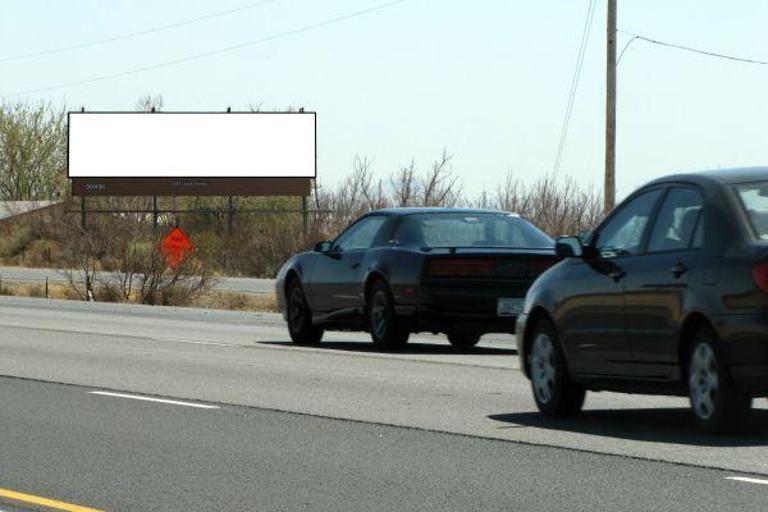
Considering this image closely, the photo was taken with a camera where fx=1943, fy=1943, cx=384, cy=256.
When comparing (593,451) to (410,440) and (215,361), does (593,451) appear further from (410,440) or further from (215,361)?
(215,361)

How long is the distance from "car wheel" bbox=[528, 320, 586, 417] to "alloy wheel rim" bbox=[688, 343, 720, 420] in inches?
61.8

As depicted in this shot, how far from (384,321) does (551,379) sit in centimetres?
724

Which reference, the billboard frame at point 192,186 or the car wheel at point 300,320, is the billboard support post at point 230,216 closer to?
the billboard frame at point 192,186

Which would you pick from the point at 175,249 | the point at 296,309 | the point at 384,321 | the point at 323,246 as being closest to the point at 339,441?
the point at 384,321

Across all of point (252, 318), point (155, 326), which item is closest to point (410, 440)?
point (155, 326)

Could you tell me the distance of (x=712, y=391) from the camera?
11.1 meters

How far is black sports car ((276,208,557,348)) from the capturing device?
19469 mm

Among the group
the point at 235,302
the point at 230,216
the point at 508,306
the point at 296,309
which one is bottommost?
the point at 235,302

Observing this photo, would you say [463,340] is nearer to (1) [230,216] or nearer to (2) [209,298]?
(2) [209,298]

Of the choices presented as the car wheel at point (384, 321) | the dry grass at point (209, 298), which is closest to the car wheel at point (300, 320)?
the car wheel at point (384, 321)

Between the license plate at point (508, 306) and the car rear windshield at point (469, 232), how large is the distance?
0.84 metres

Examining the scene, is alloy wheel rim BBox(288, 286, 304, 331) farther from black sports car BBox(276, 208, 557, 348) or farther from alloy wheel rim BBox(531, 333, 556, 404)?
alloy wheel rim BBox(531, 333, 556, 404)

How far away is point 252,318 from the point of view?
30469 mm

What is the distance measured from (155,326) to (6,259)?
5439 cm
